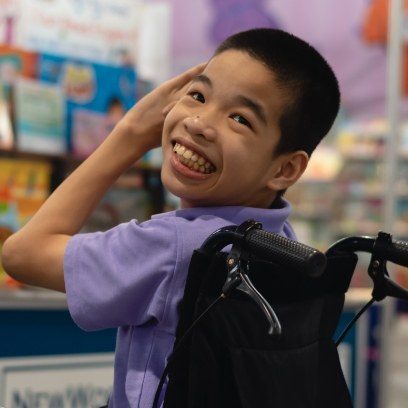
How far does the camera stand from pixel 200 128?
3.53 ft

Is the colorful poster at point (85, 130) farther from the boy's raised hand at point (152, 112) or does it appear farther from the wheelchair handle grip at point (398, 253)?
the wheelchair handle grip at point (398, 253)

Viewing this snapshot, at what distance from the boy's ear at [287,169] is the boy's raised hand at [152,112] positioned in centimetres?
25

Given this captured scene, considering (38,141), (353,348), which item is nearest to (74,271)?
(38,141)

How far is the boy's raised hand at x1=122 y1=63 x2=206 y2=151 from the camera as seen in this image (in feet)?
4.35

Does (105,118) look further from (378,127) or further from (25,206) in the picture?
A: (378,127)

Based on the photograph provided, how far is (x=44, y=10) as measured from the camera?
3.05 meters

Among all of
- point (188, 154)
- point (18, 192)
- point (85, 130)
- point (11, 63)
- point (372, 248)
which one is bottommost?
point (18, 192)

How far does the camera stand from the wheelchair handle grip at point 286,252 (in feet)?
2.75

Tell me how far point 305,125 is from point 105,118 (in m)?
1.91

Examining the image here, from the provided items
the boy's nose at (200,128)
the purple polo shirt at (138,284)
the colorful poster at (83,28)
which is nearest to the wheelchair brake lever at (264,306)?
the purple polo shirt at (138,284)

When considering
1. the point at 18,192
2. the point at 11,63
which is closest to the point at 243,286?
the point at 18,192

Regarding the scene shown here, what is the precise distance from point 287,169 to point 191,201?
171 millimetres

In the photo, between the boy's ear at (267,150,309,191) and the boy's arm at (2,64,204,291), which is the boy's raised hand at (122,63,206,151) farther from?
the boy's ear at (267,150,309,191)

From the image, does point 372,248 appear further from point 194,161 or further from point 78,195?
point 78,195
